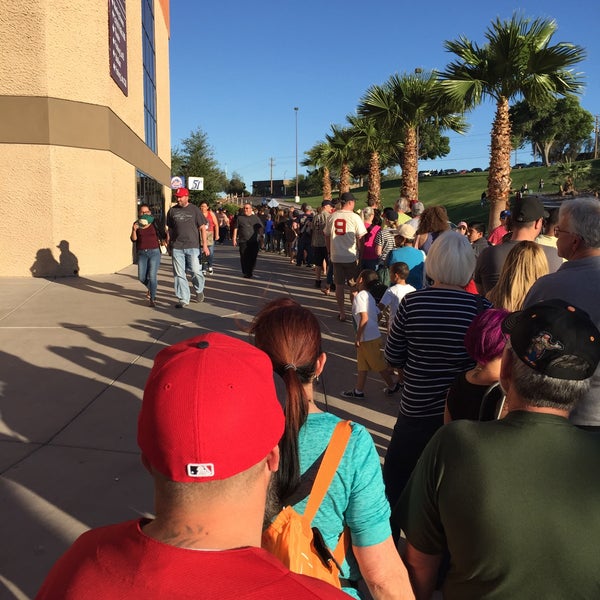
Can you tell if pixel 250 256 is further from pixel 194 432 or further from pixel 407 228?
pixel 194 432

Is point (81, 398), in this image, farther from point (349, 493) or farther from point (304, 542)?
point (304, 542)

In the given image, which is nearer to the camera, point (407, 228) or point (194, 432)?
point (194, 432)

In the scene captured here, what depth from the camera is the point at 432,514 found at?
1618 millimetres

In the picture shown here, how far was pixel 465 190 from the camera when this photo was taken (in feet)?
218

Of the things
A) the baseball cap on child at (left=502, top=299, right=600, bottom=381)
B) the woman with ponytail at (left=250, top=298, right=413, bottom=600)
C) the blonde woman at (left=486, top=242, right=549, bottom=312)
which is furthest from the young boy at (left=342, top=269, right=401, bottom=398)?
the baseball cap on child at (left=502, top=299, right=600, bottom=381)

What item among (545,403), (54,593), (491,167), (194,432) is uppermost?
(491,167)

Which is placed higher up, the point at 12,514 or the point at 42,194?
the point at 42,194

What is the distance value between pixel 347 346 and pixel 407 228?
Result: 74.7 inches

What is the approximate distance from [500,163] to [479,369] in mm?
12541

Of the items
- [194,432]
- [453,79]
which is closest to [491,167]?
[453,79]

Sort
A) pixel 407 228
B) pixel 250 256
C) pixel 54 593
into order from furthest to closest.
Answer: pixel 250 256
pixel 407 228
pixel 54 593

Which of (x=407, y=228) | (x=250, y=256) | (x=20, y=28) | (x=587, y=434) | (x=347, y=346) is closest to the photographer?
(x=587, y=434)

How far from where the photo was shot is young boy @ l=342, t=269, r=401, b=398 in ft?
17.8

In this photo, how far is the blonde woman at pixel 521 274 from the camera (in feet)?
11.1
